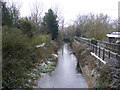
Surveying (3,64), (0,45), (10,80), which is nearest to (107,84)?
(10,80)

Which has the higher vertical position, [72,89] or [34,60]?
[34,60]

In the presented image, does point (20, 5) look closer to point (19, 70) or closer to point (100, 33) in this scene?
point (100, 33)

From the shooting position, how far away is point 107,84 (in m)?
5.05

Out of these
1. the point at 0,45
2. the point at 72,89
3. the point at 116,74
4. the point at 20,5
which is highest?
the point at 20,5

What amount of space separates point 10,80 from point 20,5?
1783 cm

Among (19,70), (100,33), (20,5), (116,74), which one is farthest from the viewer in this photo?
(20,5)

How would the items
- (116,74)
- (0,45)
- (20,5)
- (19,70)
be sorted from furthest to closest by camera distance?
(20,5)
(19,70)
(0,45)
(116,74)

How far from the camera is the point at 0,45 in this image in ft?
20.3

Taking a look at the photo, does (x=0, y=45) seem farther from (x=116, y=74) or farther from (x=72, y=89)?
(x=116, y=74)

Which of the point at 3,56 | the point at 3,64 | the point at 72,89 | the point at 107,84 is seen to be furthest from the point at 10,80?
the point at 107,84

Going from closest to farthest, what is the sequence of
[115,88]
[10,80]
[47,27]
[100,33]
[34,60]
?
[115,88] → [10,80] → [34,60] → [100,33] → [47,27]

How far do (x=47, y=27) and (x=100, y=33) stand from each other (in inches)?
425

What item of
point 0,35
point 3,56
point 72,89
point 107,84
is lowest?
point 72,89

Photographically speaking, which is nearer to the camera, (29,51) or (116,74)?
(116,74)
